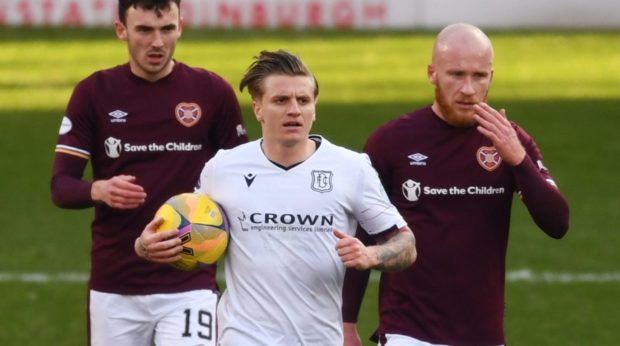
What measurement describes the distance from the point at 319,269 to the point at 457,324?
3.87 ft

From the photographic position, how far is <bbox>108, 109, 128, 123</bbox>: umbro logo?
998cm

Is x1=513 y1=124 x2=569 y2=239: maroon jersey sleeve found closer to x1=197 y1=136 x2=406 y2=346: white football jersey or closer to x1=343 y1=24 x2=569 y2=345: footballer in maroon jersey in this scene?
x1=343 y1=24 x2=569 y2=345: footballer in maroon jersey

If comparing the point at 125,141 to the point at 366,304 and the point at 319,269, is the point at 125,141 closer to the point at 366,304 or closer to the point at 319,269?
the point at 319,269

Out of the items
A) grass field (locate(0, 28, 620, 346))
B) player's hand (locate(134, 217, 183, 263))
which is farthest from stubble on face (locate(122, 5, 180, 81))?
grass field (locate(0, 28, 620, 346))

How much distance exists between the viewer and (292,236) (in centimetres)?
838

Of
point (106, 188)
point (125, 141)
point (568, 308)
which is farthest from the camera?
point (568, 308)

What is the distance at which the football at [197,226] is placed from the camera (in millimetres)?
8375

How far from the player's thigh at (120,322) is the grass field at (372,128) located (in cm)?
445

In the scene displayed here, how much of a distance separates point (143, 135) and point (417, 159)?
179 centimetres

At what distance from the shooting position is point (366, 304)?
15.9 meters

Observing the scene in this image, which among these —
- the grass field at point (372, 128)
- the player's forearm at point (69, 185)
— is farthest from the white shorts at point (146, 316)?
the grass field at point (372, 128)

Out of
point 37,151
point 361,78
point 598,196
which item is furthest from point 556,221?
point 361,78

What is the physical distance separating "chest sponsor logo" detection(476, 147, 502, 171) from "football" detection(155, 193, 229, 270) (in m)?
1.59

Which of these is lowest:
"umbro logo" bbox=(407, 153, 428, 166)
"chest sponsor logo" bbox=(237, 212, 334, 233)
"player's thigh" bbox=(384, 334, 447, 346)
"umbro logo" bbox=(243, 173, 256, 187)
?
"player's thigh" bbox=(384, 334, 447, 346)
